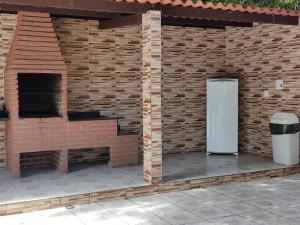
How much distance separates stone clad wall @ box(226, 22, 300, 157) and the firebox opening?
200 inches

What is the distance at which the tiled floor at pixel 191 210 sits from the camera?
5.89m

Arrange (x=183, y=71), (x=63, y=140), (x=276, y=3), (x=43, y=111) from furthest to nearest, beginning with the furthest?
(x=276, y=3) → (x=183, y=71) → (x=43, y=111) → (x=63, y=140)

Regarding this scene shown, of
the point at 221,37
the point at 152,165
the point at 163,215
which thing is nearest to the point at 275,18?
the point at 221,37

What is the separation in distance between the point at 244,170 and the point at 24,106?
5.03 metres

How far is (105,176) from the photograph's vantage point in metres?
8.06

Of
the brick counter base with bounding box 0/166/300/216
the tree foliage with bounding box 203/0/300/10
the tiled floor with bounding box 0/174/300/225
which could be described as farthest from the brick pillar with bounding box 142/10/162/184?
the tree foliage with bounding box 203/0/300/10

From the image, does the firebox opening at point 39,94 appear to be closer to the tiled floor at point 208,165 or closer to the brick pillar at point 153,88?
the brick pillar at point 153,88

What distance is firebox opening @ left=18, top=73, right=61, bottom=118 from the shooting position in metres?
8.60

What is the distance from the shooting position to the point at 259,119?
10398 millimetres

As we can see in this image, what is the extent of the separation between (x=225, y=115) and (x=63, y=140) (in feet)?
14.3

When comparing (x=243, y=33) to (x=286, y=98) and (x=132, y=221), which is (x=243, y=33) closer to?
(x=286, y=98)

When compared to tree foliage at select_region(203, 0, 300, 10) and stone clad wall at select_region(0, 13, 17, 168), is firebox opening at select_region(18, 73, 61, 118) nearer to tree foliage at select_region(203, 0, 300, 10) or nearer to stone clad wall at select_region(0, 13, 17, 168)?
stone clad wall at select_region(0, 13, 17, 168)

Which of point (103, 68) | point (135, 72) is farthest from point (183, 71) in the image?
point (103, 68)

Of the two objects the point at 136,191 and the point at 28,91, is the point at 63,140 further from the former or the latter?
the point at 136,191
